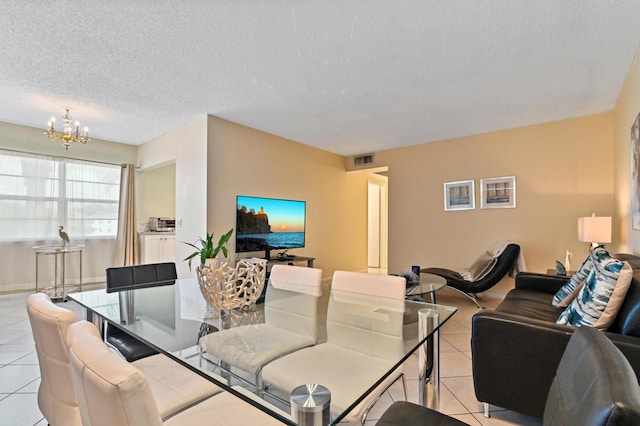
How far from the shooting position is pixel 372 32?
228cm

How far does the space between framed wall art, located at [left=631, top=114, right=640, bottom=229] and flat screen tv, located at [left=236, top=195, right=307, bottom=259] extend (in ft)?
13.4

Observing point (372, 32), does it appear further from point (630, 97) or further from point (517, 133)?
point (517, 133)

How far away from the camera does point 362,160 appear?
6301 mm

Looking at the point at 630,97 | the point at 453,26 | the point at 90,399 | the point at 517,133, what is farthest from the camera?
the point at 517,133

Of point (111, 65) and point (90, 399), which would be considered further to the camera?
point (111, 65)

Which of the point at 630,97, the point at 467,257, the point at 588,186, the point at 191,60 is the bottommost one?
the point at 467,257

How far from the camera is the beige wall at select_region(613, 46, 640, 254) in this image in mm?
2754

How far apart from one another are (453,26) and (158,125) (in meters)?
4.05

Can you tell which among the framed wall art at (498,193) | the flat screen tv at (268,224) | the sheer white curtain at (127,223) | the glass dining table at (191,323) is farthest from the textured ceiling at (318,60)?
the glass dining table at (191,323)

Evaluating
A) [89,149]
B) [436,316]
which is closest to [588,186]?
[436,316]

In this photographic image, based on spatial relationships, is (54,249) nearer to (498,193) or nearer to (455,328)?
(455,328)

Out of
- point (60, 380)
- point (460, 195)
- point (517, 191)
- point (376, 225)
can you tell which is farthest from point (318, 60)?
point (376, 225)

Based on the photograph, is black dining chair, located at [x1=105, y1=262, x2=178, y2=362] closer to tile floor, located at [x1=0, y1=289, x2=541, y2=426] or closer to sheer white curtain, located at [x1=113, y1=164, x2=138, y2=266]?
tile floor, located at [x1=0, y1=289, x2=541, y2=426]

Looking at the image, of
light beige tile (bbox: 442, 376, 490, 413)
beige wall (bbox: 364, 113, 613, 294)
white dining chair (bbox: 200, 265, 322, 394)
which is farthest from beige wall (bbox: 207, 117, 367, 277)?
light beige tile (bbox: 442, 376, 490, 413)
